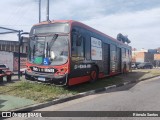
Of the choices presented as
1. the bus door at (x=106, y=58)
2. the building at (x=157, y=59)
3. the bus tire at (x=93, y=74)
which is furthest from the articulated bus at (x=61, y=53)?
the building at (x=157, y=59)

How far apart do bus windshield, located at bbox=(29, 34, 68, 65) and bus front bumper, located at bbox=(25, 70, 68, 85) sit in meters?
0.56

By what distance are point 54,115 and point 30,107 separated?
104cm

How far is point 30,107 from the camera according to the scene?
9008 mm

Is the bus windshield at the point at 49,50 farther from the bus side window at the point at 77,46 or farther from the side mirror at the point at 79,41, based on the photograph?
the side mirror at the point at 79,41

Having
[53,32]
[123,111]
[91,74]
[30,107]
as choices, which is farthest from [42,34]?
[123,111]

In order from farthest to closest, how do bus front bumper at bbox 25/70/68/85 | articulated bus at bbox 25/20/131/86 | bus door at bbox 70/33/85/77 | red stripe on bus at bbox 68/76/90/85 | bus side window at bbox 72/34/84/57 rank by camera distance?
bus side window at bbox 72/34/84/57, bus door at bbox 70/33/85/77, red stripe on bus at bbox 68/76/90/85, articulated bus at bbox 25/20/131/86, bus front bumper at bbox 25/70/68/85

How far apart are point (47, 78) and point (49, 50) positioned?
1.31 m

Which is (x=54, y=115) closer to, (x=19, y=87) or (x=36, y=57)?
(x=19, y=87)

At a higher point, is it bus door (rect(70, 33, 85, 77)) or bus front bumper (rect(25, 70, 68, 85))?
bus door (rect(70, 33, 85, 77))

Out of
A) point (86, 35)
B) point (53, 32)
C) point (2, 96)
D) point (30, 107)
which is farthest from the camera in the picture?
point (86, 35)

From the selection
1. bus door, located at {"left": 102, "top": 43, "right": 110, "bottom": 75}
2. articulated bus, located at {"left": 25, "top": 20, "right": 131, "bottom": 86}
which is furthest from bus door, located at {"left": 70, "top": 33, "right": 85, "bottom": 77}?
bus door, located at {"left": 102, "top": 43, "right": 110, "bottom": 75}

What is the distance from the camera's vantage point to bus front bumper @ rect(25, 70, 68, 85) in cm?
1268

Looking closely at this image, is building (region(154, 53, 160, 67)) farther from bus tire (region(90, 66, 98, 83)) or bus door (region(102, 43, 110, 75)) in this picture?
bus tire (region(90, 66, 98, 83))

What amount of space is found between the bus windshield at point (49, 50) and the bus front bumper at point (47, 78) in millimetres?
562
